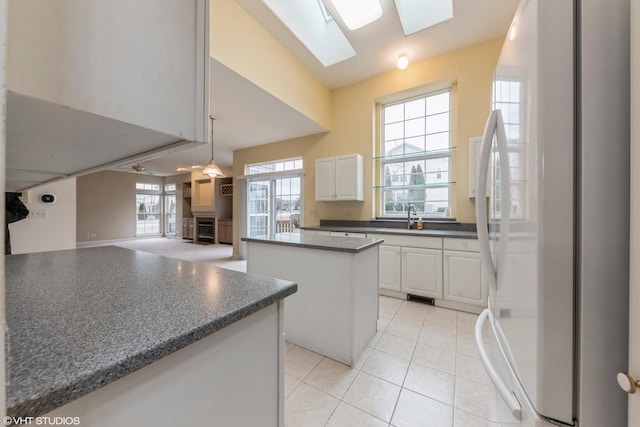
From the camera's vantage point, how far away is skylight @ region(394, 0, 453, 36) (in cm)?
265

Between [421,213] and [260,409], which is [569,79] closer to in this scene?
[260,409]

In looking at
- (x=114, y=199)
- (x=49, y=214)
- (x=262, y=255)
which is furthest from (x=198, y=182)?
(x=262, y=255)

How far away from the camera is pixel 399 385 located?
1.56 meters

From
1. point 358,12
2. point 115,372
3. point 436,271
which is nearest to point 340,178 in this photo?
point 436,271

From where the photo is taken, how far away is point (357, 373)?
5.53 feet

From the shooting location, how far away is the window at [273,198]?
5039 millimetres

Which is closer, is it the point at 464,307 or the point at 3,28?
the point at 3,28

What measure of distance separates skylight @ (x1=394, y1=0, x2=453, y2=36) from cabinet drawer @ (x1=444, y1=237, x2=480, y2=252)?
8.22 feet

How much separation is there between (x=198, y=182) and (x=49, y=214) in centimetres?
562

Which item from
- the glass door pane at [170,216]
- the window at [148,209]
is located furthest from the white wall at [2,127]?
the glass door pane at [170,216]

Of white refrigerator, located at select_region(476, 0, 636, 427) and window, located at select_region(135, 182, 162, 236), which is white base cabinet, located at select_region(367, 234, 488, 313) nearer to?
white refrigerator, located at select_region(476, 0, 636, 427)

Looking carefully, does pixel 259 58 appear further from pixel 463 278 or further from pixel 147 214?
pixel 147 214

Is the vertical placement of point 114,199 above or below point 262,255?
above
